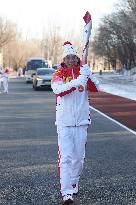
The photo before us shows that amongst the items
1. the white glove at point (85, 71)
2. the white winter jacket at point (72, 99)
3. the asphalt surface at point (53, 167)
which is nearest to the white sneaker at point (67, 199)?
the asphalt surface at point (53, 167)

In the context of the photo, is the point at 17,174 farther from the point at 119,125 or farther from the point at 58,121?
the point at 119,125

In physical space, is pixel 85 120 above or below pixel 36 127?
above

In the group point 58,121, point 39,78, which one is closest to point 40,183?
point 58,121

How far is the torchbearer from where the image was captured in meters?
6.44

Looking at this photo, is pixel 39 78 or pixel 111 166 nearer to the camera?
pixel 111 166

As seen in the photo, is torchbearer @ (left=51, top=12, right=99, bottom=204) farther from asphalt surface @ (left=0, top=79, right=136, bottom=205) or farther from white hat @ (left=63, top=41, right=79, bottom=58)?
asphalt surface @ (left=0, top=79, right=136, bottom=205)

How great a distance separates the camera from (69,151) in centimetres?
648

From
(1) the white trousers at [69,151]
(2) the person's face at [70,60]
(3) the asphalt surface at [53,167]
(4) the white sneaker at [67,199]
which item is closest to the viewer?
(4) the white sneaker at [67,199]

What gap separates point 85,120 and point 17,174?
6.90 feet

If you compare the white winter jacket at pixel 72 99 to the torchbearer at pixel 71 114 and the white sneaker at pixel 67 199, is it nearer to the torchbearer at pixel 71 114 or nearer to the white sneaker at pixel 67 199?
the torchbearer at pixel 71 114

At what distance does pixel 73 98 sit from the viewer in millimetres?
6531

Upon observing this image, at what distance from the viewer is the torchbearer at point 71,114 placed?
6441mm

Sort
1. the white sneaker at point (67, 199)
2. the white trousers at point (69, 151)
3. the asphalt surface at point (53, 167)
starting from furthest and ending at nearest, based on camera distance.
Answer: the asphalt surface at point (53, 167) < the white trousers at point (69, 151) < the white sneaker at point (67, 199)

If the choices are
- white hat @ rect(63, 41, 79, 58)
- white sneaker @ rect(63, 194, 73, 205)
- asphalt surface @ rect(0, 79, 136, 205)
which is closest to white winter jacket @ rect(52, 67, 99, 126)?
white hat @ rect(63, 41, 79, 58)
